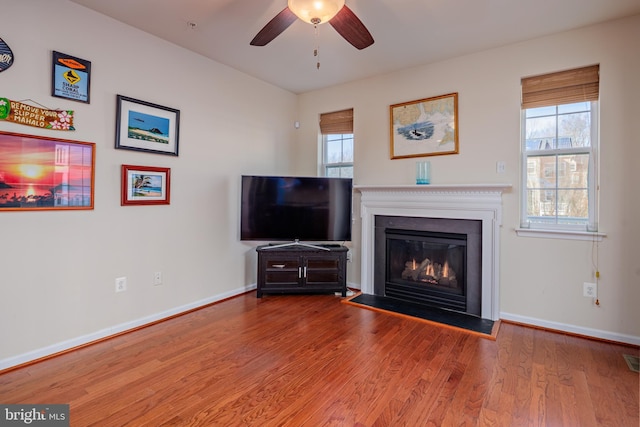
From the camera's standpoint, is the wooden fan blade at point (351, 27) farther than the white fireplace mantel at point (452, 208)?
No

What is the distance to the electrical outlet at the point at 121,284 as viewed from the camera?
2711 mm

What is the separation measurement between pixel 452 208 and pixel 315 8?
2.31m

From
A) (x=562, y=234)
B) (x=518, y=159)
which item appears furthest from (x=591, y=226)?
(x=518, y=159)

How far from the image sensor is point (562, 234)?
109 inches

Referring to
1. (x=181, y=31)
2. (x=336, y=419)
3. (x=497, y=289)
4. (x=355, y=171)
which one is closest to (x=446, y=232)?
(x=497, y=289)

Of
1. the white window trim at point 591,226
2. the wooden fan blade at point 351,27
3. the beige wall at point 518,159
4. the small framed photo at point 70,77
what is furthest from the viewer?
the white window trim at point 591,226

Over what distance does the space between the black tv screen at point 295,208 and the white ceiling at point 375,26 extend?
131 cm

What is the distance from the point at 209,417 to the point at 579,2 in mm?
3732

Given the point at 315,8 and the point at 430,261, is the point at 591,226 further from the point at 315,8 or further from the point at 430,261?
the point at 315,8

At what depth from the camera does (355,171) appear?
4008mm

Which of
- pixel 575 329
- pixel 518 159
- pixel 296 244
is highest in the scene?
pixel 518 159

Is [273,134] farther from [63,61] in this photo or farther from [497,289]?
[497,289]

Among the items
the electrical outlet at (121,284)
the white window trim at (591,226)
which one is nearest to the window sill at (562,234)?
the white window trim at (591,226)

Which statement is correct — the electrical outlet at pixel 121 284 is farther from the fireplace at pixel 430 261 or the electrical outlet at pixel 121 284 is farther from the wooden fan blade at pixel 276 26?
the fireplace at pixel 430 261
